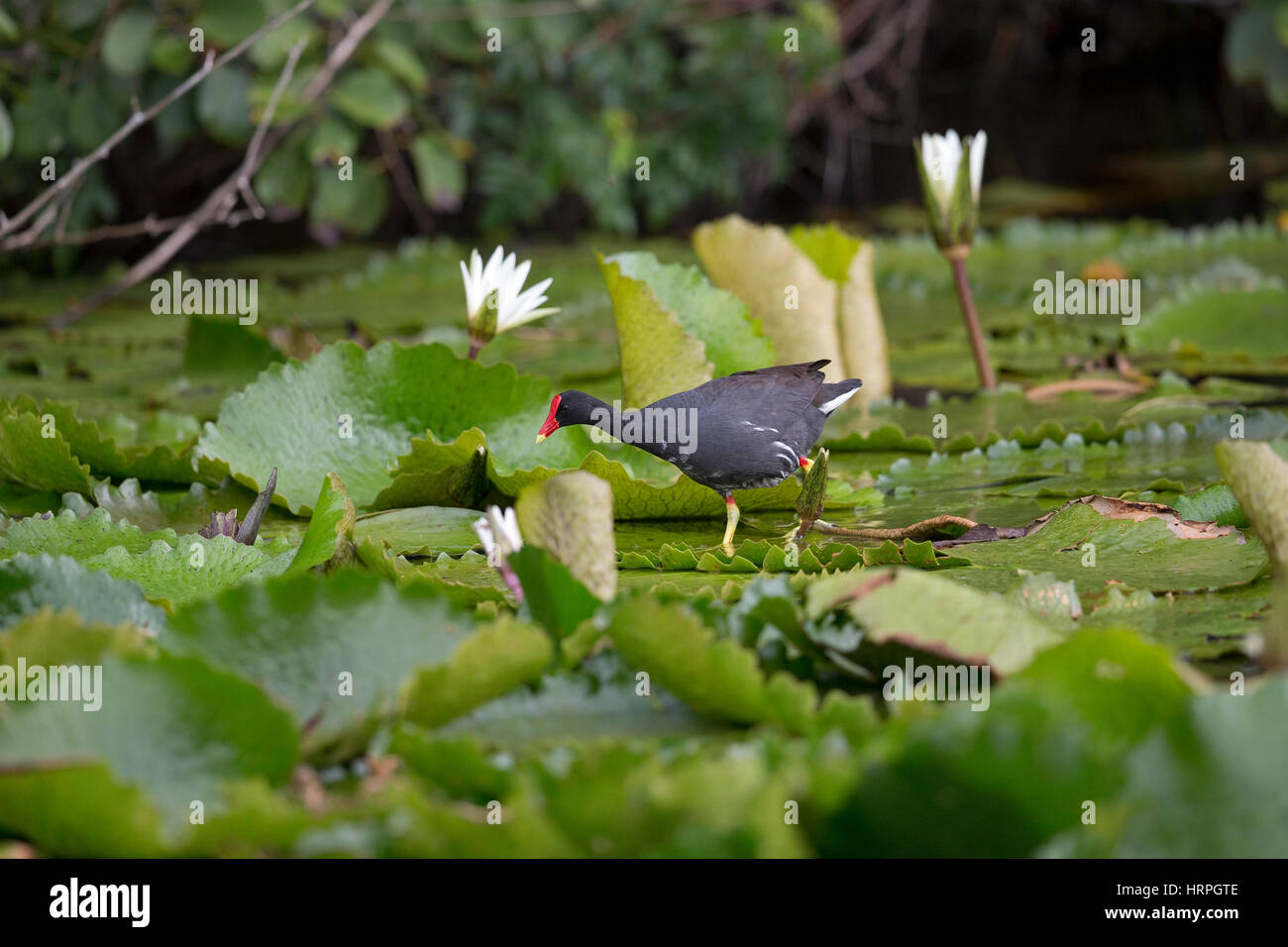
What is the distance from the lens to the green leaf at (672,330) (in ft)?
6.52

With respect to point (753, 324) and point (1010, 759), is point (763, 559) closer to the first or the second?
point (753, 324)

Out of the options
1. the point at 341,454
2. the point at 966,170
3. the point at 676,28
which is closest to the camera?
the point at 341,454

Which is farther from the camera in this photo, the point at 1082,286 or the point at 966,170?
the point at 1082,286

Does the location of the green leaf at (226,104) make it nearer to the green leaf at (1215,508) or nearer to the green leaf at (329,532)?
the green leaf at (329,532)

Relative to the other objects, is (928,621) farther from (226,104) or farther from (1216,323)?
(226,104)

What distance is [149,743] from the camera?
101 cm

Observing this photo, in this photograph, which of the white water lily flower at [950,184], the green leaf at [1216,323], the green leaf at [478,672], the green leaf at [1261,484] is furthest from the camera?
the green leaf at [1216,323]

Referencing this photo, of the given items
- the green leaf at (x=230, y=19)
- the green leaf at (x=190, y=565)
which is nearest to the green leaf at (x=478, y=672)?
the green leaf at (x=190, y=565)

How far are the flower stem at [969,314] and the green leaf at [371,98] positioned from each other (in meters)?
2.37

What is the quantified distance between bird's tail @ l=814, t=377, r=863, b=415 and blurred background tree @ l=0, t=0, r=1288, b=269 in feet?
5.68

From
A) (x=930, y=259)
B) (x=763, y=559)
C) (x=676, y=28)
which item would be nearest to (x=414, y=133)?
(x=676, y=28)

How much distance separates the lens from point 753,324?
2168mm

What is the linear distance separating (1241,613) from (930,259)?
364 cm

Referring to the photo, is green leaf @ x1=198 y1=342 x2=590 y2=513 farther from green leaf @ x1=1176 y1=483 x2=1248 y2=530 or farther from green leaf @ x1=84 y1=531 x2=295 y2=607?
green leaf @ x1=1176 y1=483 x2=1248 y2=530
